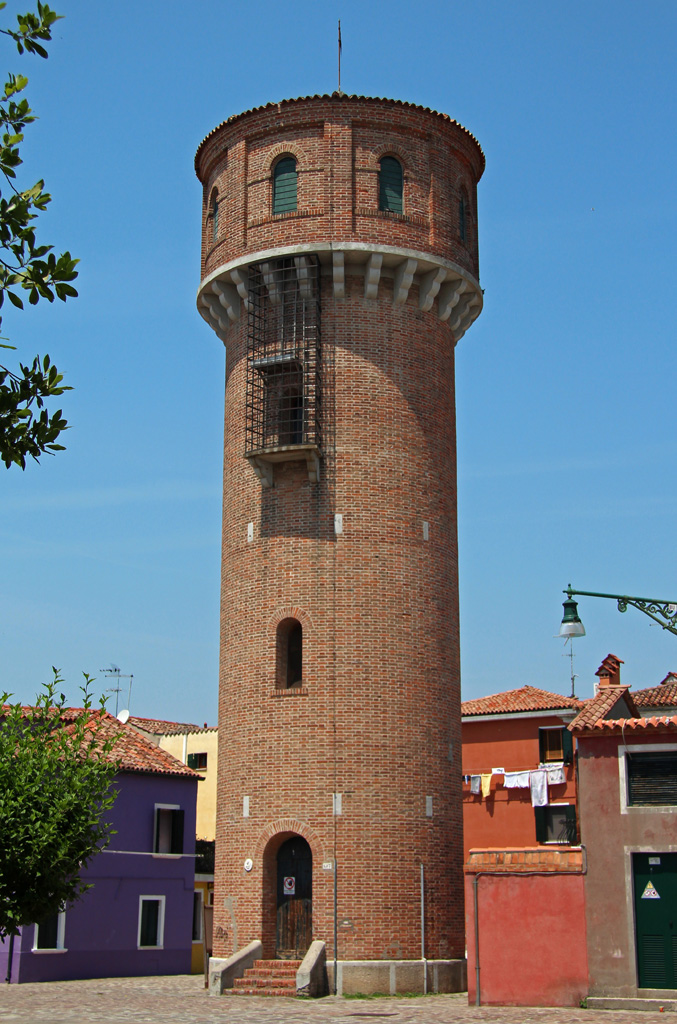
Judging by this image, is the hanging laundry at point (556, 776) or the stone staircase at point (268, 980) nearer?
the stone staircase at point (268, 980)

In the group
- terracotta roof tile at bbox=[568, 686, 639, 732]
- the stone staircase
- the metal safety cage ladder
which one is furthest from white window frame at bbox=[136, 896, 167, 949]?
terracotta roof tile at bbox=[568, 686, 639, 732]

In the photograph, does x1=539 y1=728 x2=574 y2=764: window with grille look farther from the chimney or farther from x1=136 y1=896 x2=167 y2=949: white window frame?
x1=136 y1=896 x2=167 y2=949: white window frame

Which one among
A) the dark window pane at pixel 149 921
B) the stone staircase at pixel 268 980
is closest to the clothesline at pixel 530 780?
the dark window pane at pixel 149 921

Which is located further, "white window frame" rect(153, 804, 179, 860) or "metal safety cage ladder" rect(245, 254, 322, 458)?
"white window frame" rect(153, 804, 179, 860)

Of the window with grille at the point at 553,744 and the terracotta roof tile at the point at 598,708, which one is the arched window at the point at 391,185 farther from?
the window with grille at the point at 553,744

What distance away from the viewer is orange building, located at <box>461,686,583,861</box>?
124 feet

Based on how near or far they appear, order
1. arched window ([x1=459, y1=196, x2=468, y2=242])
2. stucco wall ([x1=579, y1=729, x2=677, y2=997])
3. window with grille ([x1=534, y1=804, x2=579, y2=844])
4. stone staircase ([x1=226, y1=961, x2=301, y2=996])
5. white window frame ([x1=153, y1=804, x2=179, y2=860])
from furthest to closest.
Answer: window with grille ([x1=534, y1=804, x2=579, y2=844]), white window frame ([x1=153, y1=804, x2=179, y2=860]), arched window ([x1=459, y1=196, x2=468, y2=242]), stone staircase ([x1=226, y1=961, x2=301, y2=996]), stucco wall ([x1=579, y1=729, x2=677, y2=997])

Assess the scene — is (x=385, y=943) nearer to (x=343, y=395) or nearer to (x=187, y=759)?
(x=343, y=395)

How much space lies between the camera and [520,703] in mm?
40344

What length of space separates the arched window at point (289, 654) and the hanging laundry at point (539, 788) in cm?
1477

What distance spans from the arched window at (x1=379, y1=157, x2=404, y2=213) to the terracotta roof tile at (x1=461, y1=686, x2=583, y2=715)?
18.2 m

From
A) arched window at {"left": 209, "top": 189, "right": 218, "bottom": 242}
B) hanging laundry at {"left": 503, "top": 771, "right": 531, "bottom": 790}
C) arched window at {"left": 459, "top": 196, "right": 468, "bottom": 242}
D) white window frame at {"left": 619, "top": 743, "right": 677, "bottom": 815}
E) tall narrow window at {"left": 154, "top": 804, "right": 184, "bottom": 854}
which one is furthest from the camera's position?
hanging laundry at {"left": 503, "top": 771, "right": 531, "bottom": 790}

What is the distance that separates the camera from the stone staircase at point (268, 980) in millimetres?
23094

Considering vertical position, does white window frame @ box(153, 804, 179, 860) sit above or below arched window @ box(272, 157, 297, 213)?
below
